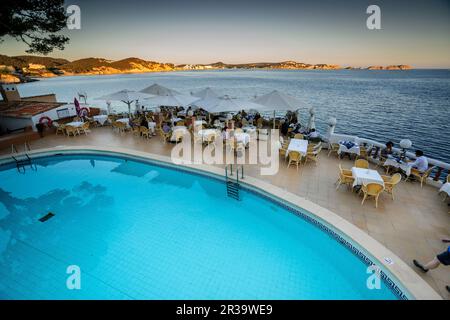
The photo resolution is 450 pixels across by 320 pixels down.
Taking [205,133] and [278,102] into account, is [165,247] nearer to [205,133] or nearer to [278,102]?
[205,133]

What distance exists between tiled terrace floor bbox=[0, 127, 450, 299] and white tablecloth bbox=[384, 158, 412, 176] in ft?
1.32

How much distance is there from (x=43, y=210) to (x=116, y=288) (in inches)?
160

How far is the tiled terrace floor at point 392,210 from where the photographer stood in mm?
4199

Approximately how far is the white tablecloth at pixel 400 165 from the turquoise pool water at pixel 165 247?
3704mm

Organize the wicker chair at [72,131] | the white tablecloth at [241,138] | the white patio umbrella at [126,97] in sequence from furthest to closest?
the white patio umbrella at [126,97], the wicker chair at [72,131], the white tablecloth at [241,138]

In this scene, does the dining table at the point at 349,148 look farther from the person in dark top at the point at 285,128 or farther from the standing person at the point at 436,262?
the standing person at the point at 436,262

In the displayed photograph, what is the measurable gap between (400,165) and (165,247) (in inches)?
280

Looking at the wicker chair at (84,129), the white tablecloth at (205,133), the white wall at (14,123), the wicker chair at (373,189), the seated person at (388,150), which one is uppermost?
the white wall at (14,123)

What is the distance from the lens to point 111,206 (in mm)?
6590

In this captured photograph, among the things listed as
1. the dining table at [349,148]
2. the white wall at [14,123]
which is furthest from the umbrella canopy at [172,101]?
the dining table at [349,148]

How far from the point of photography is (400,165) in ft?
21.9

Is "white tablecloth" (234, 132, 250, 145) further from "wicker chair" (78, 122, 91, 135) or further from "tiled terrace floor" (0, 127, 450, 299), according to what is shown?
"wicker chair" (78, 122, 91, 135)

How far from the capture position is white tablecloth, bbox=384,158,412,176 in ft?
21.1

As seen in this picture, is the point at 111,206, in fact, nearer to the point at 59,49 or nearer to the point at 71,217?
the point at 71,217
